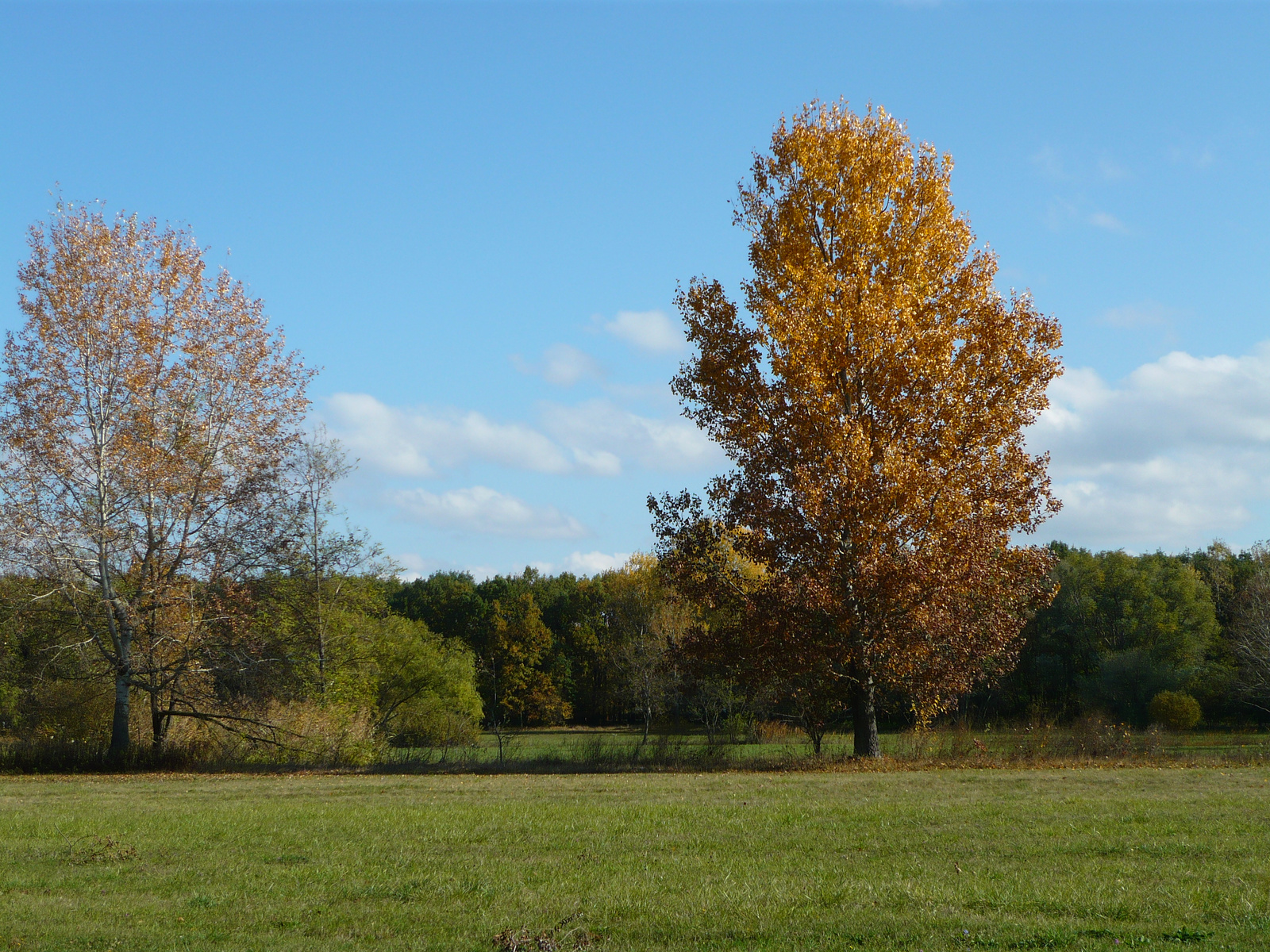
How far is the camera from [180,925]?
6012 mm

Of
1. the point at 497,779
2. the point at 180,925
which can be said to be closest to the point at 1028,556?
the point at 497,779

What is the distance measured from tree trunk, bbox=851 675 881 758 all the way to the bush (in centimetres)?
3093

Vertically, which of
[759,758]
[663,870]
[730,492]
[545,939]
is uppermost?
[730,492]

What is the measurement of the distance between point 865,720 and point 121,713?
16942 mm

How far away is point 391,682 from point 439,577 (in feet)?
201

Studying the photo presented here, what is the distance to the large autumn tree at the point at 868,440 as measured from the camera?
16.8 m

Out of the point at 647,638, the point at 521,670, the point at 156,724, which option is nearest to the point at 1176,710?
the point at 647,638

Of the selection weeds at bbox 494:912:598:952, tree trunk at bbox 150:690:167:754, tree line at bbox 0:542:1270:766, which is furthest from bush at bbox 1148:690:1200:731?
weeds at bbox 494:912:598:952

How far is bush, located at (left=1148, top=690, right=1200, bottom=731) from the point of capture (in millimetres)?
42531

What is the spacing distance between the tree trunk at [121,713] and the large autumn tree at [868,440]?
13.2 m

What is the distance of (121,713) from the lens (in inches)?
839

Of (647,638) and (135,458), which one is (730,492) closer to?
(135,458)

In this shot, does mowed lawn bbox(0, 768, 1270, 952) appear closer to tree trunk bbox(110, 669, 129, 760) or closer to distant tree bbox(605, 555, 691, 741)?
tree trunk bbox(110, 669, 129, 760)

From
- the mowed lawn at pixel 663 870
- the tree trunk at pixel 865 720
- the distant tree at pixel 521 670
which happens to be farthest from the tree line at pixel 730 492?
the distant tree at pixel 521 670
